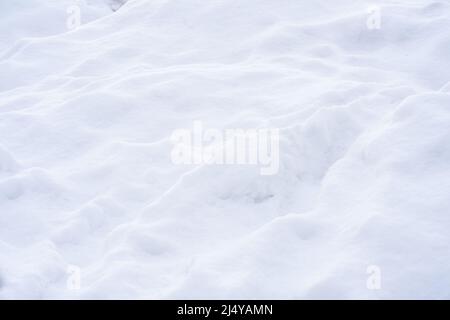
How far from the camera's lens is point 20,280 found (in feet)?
12.6

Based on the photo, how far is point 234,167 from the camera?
15.1 ft

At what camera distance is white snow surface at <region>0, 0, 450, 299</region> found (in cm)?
375

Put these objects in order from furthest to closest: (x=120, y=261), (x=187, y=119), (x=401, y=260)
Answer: (x=187, y=119) → (x=120, y=261) → (x=401, y=260)

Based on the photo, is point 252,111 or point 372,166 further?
point 252,111

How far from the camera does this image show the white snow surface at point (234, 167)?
148 inches

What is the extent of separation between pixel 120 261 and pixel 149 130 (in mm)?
1956

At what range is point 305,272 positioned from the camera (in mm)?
3717
